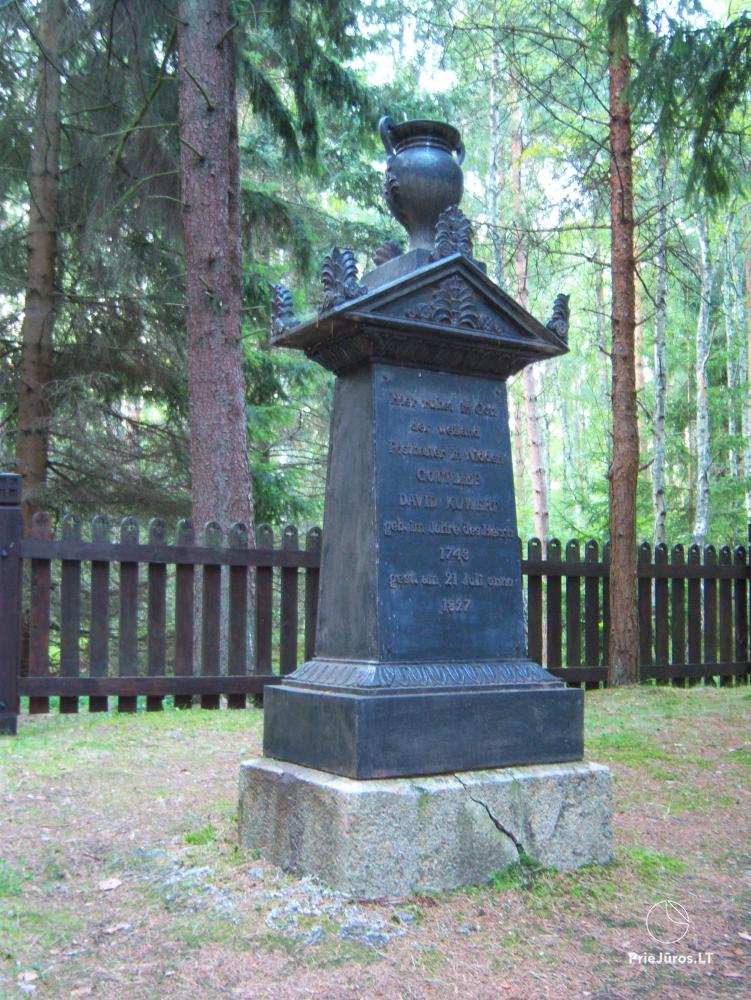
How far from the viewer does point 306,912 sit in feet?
11.4

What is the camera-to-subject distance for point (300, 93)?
1134 centimetres

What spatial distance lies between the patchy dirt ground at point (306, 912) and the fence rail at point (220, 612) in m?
1.87

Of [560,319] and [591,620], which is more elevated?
[560,319]

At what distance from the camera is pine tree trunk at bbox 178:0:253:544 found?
354 inches

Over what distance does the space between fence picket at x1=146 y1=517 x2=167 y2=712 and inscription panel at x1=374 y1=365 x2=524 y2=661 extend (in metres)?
4.03

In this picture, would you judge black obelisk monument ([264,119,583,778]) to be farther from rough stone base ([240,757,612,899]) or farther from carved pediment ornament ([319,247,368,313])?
rough stone base ([240,757,612,899])


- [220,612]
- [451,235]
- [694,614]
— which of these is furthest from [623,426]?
[451,235]

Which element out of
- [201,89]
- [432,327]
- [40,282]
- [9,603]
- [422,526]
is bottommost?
[9,603]

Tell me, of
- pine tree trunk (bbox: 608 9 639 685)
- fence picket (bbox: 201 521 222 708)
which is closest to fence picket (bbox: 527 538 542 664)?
pine tree trunk (bbox: 608 9 639 685)

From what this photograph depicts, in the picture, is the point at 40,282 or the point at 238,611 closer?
the point at 238,611

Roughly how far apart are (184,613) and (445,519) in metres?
4.18

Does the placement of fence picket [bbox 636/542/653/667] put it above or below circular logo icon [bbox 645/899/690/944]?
above

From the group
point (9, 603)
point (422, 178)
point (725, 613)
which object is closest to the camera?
point (422, 178)

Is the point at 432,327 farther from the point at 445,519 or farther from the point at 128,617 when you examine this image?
the point at 128,617
